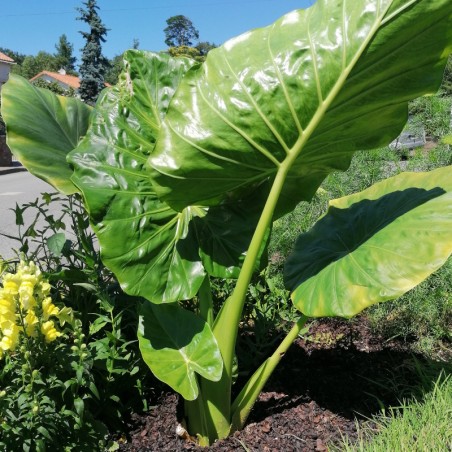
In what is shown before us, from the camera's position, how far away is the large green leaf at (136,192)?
6.12 ft

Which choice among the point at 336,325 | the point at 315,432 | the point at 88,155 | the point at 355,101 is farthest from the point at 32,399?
the point at 336,325

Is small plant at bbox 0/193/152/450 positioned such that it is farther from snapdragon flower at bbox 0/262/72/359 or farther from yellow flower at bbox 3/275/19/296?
yellow flower at bbox 3/275/19/296

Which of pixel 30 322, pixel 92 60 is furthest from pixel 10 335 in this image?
pixel 92 60

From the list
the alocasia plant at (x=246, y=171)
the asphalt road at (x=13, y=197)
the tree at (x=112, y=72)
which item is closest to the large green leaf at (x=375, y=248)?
the alocasia plant at (x=246, y=171)

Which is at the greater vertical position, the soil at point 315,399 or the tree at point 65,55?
the tree at point 65,55

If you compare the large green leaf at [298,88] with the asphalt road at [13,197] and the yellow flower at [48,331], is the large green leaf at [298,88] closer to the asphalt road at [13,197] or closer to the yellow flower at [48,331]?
the yellow flower at [48,331]

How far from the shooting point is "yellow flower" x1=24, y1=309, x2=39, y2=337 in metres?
1.61

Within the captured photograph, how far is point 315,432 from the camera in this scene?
2.16 m

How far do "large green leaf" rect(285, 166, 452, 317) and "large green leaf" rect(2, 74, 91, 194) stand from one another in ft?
3.34

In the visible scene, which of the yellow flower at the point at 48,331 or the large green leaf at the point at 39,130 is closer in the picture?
the yellow flower at the point at 48,331

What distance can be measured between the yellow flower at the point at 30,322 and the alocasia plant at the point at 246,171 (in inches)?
13.2

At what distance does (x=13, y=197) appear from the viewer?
31.8 feet

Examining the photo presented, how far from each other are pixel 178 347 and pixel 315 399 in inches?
31.3

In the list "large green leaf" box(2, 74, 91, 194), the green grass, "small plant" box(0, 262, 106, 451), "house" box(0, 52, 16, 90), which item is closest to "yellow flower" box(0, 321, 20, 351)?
"small plant" box(0, 262, 106, 451)
